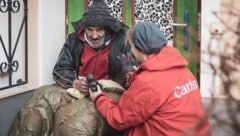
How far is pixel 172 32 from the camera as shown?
3.86 m

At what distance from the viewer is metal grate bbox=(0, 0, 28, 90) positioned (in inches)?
127

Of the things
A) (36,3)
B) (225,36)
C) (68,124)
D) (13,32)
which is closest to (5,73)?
(13,32)

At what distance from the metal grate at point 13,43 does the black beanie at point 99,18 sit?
595mm

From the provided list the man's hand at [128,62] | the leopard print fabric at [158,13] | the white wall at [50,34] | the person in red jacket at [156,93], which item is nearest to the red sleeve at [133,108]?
the person in red jacket at [156,93]

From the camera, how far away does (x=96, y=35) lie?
317 centimetres

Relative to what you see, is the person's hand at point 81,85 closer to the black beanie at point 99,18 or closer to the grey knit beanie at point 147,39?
the black beanie at point 99,18

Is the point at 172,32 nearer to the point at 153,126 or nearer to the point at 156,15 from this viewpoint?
the point at 156,15

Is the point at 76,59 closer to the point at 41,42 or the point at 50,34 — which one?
the point at 41,42

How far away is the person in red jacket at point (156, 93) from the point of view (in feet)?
7.05

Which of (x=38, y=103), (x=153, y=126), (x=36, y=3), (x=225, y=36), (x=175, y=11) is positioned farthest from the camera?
(x=175, y=11)

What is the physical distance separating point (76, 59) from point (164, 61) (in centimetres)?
130

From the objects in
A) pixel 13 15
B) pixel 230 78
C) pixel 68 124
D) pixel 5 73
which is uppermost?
pixel 13 15

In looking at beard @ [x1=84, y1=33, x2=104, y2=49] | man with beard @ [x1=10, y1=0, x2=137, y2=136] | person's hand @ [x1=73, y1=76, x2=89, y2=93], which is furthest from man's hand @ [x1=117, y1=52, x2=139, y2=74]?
person's hand @ [x1=73, y1=76, x2=89, y2=93]

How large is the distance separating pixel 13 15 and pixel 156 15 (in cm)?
132
